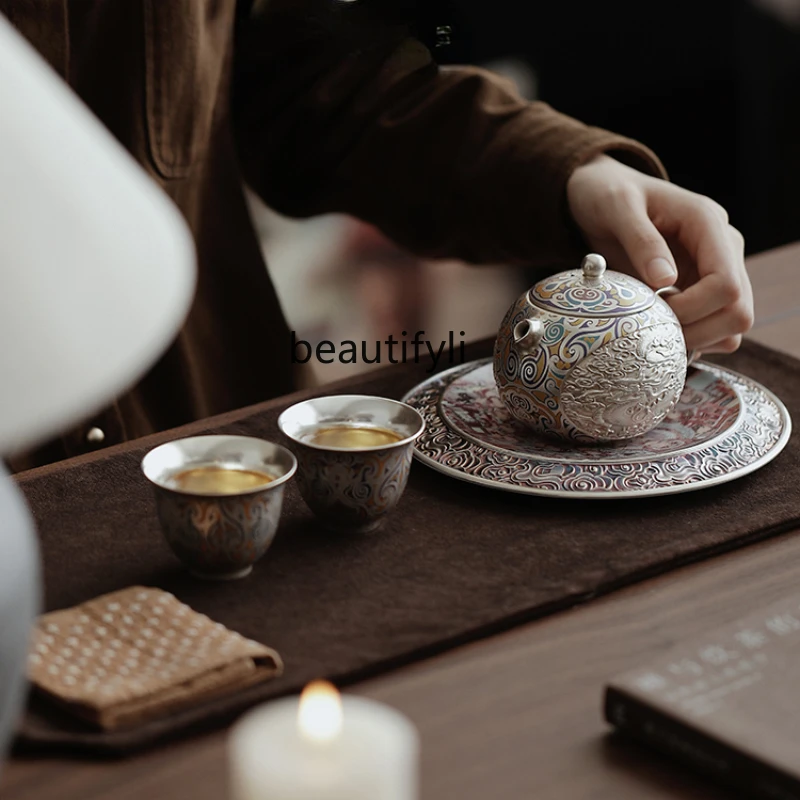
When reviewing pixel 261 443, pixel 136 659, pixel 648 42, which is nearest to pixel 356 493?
pixel 261 443

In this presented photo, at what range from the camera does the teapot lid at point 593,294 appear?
0.80m

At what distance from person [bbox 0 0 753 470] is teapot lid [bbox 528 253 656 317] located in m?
0.13

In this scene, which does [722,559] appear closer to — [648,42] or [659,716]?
[659,716]

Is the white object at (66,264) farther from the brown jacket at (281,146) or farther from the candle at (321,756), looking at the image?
the brown jacket at (281,146)

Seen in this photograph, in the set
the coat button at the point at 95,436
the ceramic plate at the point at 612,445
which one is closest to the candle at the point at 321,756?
the ceramic plate at the point at 612,445

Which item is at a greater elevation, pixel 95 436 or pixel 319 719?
pixel 319 719

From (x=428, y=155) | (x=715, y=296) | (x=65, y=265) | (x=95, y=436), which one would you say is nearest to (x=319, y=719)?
(x=65, y=265)

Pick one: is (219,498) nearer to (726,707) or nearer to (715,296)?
(726,707)

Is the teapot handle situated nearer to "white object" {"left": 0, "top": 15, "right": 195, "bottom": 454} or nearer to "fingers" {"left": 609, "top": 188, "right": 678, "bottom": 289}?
"fingers" {"left": 609, "top": 188, "right": 678, "bottom": 289}

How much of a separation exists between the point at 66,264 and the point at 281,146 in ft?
3.18

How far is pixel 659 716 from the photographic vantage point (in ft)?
1.70

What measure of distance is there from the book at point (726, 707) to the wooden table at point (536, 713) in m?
0.02

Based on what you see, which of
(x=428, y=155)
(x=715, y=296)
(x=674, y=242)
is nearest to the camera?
(x=715, y=296)

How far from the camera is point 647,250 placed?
929mm
